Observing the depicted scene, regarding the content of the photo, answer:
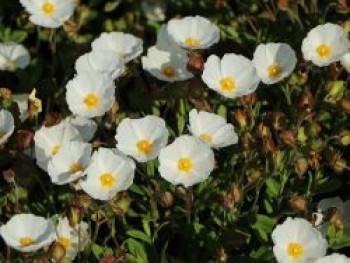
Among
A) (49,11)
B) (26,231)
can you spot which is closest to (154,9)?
(49,11)

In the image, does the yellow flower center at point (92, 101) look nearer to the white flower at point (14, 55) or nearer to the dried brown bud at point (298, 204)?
the white flower at point (14, 55)

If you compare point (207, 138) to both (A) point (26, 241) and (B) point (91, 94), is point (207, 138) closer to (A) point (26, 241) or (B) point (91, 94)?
(B) point (91, 94)

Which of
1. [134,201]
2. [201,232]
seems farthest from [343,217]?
[134,201]

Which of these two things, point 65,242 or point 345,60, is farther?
point 345,60

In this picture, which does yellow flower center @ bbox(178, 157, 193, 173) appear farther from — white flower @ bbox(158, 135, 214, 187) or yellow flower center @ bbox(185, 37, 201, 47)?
yellow flower center @ bbox(185, 37, 201, 47)

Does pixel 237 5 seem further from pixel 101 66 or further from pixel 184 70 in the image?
pixel 101 66

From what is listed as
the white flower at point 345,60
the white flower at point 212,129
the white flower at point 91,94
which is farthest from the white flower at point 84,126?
the white flower at point 345,60
